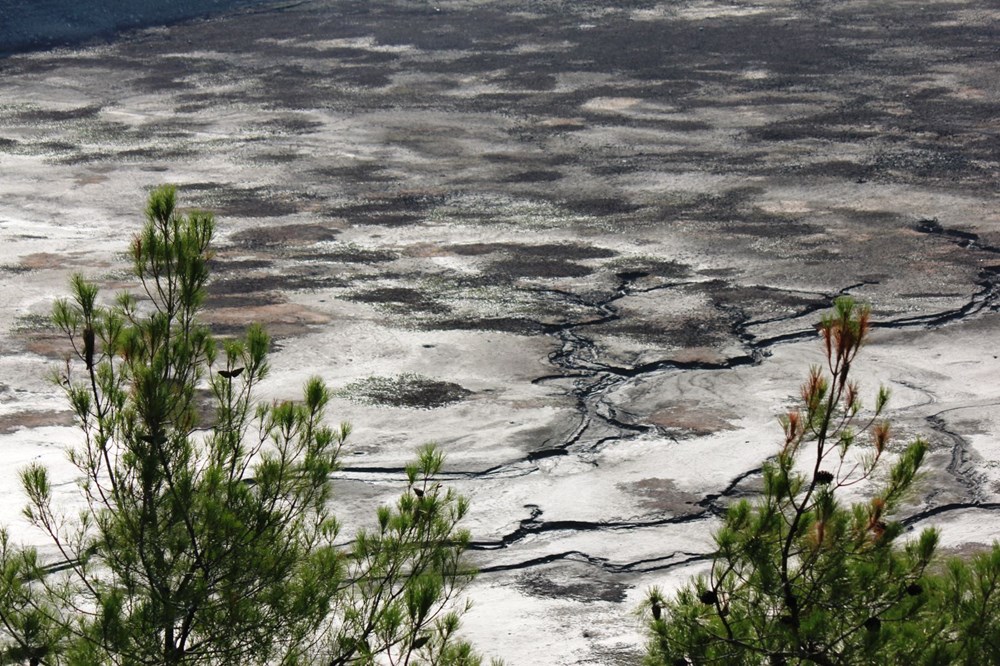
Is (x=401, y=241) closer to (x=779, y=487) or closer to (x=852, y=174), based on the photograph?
(x=852, y=174)

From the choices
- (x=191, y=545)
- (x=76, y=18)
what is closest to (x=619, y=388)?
(x=191, y=545)

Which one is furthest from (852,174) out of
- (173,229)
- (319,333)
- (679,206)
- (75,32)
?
(75,32)

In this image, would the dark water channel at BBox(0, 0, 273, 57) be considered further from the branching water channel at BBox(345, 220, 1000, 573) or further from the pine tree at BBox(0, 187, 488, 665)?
the pine tree at BBox(0, 187, 488, 665)

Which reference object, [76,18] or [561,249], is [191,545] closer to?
[561,249]

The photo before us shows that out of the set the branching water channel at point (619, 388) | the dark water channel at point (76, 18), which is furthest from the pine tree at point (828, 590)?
the dark water channel at point (76, 18)

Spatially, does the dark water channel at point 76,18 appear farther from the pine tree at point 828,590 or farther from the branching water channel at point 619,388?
the pine tree at point 828,590
